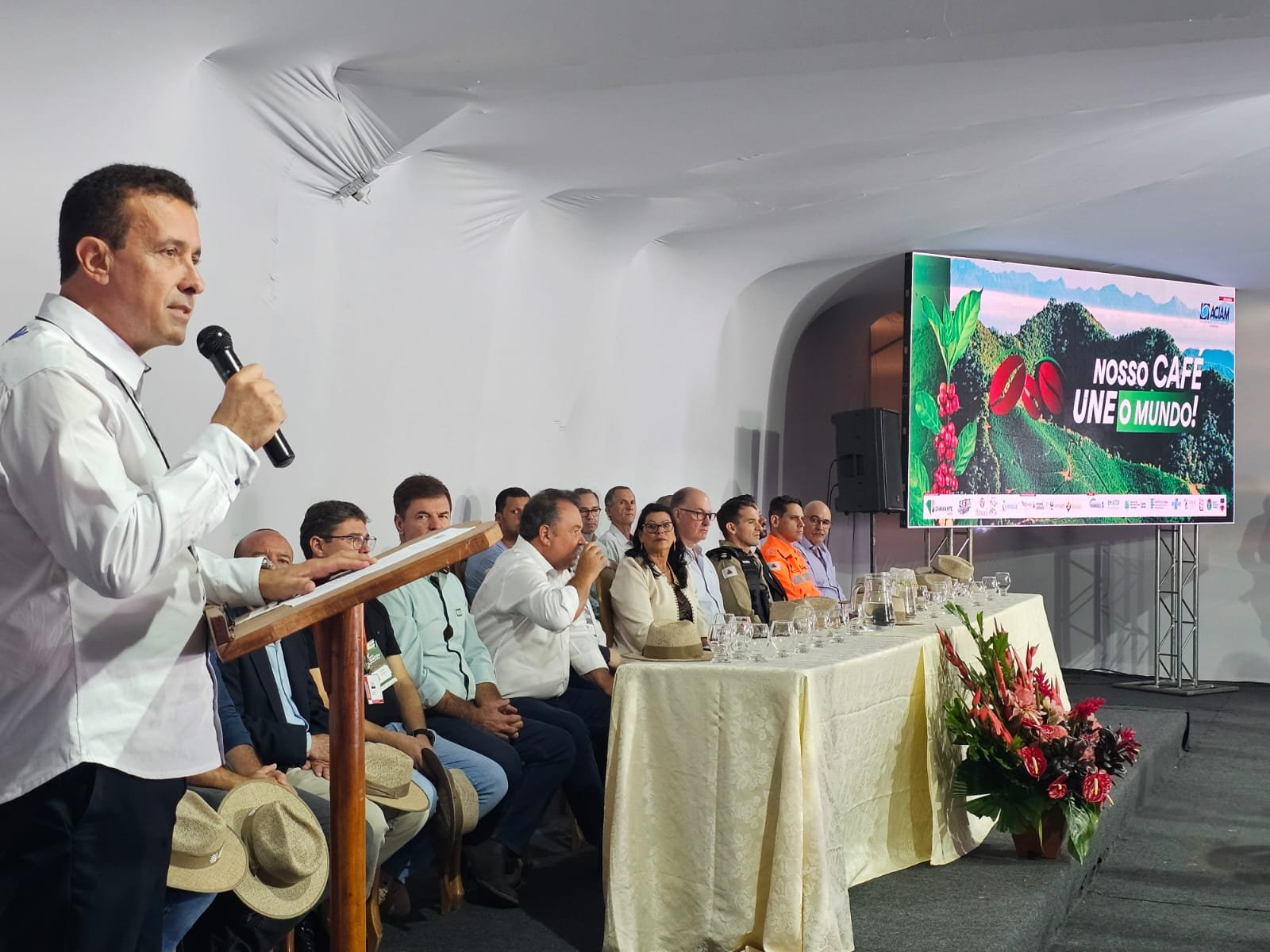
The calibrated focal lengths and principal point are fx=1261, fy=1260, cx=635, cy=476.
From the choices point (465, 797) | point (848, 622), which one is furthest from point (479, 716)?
point (848, 622)

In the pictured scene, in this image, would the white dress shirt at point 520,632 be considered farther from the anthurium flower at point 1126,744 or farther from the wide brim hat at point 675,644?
the anthurium flower at point 1126,744

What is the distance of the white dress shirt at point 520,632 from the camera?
146 inches

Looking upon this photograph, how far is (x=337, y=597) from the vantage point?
4.48ft

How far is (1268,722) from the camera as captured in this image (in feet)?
22.5

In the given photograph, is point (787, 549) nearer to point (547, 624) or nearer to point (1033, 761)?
point (547, 624)

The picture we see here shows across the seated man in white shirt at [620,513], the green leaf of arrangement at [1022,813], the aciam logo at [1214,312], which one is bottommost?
the green leaf of arrangement at [1022,813]

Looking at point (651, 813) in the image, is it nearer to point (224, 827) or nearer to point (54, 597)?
point (224, 827)

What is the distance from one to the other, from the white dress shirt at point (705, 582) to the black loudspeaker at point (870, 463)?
96.8 inches

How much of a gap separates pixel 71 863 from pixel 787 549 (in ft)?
15.6

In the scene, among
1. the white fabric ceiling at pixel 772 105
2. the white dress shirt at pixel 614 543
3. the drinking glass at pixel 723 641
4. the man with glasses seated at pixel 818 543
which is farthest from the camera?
the man with glasses seated at pixel 818 543

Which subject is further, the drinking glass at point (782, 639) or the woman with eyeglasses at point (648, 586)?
the woman with eyeglasses at point (648, 586)

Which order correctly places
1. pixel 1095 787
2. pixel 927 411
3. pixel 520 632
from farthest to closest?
pixel 927 411
pixel 520 632
pixel 1095 787

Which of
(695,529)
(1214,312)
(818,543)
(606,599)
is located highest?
(1214,312)

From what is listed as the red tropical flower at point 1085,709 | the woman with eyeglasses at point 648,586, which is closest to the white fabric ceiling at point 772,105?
the woman with eyeglasses at point 648,586
